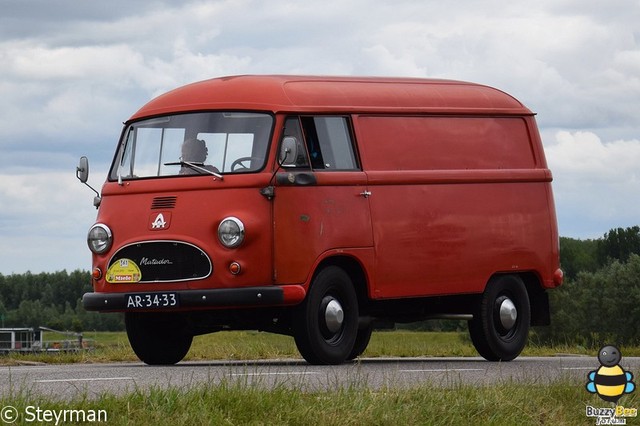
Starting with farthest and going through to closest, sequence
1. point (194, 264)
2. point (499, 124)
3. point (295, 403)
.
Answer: point (499, 124) → point (194, 264) → point (295, 403)

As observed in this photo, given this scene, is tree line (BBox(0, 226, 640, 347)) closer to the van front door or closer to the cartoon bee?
the van front door

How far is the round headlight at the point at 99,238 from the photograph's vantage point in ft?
46.7

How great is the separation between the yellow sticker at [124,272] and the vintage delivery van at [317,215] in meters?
0.02

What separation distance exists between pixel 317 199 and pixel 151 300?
78.0 inches

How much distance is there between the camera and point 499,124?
16547 mm

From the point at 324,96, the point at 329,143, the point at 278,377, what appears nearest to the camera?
the point at 278,377

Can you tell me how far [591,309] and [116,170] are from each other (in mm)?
86379

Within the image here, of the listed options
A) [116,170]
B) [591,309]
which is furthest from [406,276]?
[591,309]

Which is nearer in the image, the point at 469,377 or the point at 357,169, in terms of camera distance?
the point at 469,377

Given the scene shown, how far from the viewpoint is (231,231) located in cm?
1341

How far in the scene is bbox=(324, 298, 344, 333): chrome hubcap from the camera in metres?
14.0

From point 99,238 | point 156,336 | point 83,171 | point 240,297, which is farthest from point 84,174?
point 240,297

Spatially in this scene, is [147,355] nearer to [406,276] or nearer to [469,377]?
[406,276]

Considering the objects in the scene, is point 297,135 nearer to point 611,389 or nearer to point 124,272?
point 124,272
